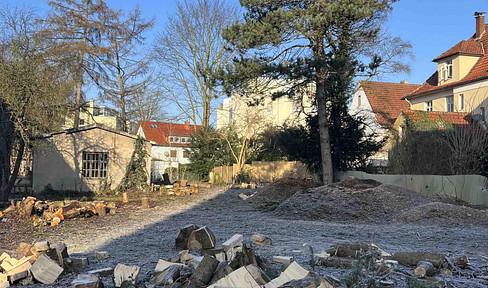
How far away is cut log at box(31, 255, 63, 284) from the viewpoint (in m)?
4.36

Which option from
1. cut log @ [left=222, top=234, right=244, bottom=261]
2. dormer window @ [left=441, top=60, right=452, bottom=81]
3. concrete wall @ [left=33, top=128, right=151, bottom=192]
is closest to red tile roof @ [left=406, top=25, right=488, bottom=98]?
dormer window @ [left=441, top=60, right=452, bottom=81]

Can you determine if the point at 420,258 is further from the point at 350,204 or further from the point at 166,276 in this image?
the point at 350,204

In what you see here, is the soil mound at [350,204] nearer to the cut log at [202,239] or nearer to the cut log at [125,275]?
the cut log at [202,239]

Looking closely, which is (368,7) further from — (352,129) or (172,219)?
(172,219)

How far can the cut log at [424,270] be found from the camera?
4.13 metres

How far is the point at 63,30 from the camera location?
22188 millimetres

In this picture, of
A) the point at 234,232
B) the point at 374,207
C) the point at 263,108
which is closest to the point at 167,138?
the point at 263,108

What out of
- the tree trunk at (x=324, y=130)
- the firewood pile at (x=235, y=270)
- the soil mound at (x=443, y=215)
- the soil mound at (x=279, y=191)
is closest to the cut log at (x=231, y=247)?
the firewood pile at (x=235, y=270)

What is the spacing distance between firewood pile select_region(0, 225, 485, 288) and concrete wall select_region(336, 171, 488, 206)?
29.5 ft

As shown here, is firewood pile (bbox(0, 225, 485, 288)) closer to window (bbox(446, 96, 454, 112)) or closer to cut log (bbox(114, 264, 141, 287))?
cut log (bbox(114, 264, 141, 287))

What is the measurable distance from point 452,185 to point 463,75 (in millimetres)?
17484

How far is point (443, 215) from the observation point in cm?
995

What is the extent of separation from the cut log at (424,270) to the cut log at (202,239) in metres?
2.45

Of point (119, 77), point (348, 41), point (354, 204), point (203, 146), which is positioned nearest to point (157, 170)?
point (203, 146)
